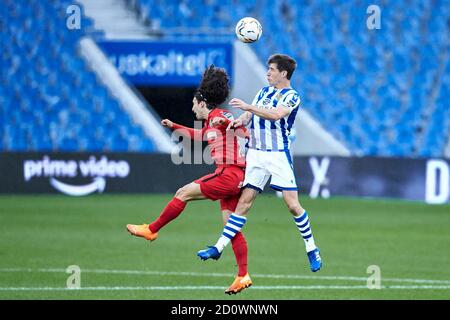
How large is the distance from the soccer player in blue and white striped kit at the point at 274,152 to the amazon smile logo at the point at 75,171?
12.1m

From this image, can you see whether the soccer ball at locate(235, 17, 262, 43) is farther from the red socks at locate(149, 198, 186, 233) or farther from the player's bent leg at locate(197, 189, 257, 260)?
the red socks at locate(149, 198, 186, 233)

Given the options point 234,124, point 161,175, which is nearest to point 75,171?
point 161,175

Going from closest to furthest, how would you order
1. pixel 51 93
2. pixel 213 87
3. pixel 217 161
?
pixel 213 87 → pixel 217 161 → pixel 51 93

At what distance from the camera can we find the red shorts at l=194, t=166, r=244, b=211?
932 centimetres

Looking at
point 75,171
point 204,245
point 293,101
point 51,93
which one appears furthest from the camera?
point 51,93

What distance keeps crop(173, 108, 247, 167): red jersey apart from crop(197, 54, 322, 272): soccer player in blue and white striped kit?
136mm

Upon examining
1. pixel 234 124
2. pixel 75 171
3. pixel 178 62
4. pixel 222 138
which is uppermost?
pixel 234 124

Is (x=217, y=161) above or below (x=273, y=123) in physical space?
below

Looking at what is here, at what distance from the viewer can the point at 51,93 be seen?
2344 centimetres

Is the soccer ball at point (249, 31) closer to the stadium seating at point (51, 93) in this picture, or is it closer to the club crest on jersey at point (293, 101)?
the club crest on jersey at point (293, 101)

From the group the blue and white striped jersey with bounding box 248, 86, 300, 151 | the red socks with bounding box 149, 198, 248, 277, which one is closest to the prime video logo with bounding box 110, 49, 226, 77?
the blue and white striped jersey with bounding box 248, 86, 300, 151

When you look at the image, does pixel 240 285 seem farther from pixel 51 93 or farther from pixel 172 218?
pixel 51 93

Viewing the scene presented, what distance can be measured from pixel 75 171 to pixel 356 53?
7275 mm

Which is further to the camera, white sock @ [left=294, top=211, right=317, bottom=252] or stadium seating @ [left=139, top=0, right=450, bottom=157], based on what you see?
stadium seating @ [left=139, top=0, right=450, bottom=157]
